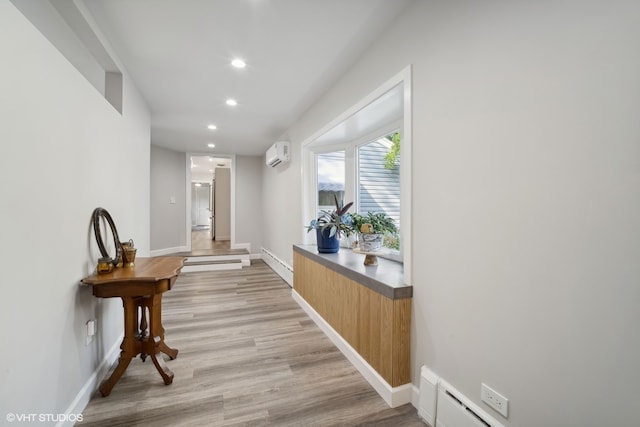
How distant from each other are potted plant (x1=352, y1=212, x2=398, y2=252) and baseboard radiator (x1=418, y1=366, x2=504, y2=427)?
0.91 m

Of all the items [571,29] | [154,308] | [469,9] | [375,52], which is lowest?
[154,308]

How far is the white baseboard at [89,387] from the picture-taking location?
4.79 feet

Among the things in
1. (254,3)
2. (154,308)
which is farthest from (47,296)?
(254,3)

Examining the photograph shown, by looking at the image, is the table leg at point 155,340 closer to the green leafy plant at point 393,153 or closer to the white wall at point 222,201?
the green leafy plant at point 393,153

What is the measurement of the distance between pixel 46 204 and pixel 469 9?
227 cm

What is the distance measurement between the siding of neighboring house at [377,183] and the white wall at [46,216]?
2315 millimetres

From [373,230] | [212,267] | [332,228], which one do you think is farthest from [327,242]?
[212,267]

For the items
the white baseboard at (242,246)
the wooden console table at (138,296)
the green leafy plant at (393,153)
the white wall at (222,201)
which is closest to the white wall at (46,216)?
the wooden console table at (138,296)

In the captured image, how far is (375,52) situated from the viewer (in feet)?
6.57

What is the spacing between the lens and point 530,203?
1.04 meters

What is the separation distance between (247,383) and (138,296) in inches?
38.0

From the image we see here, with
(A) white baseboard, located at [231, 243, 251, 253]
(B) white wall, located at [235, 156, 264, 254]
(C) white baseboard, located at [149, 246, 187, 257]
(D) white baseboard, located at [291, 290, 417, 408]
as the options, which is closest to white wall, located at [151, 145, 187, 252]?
(C) white baseboard, located at [149, 246, 187, 257]

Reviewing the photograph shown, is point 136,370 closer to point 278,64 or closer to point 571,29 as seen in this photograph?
point 278,64

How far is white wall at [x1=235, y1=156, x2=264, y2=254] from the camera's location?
648 centimetres
